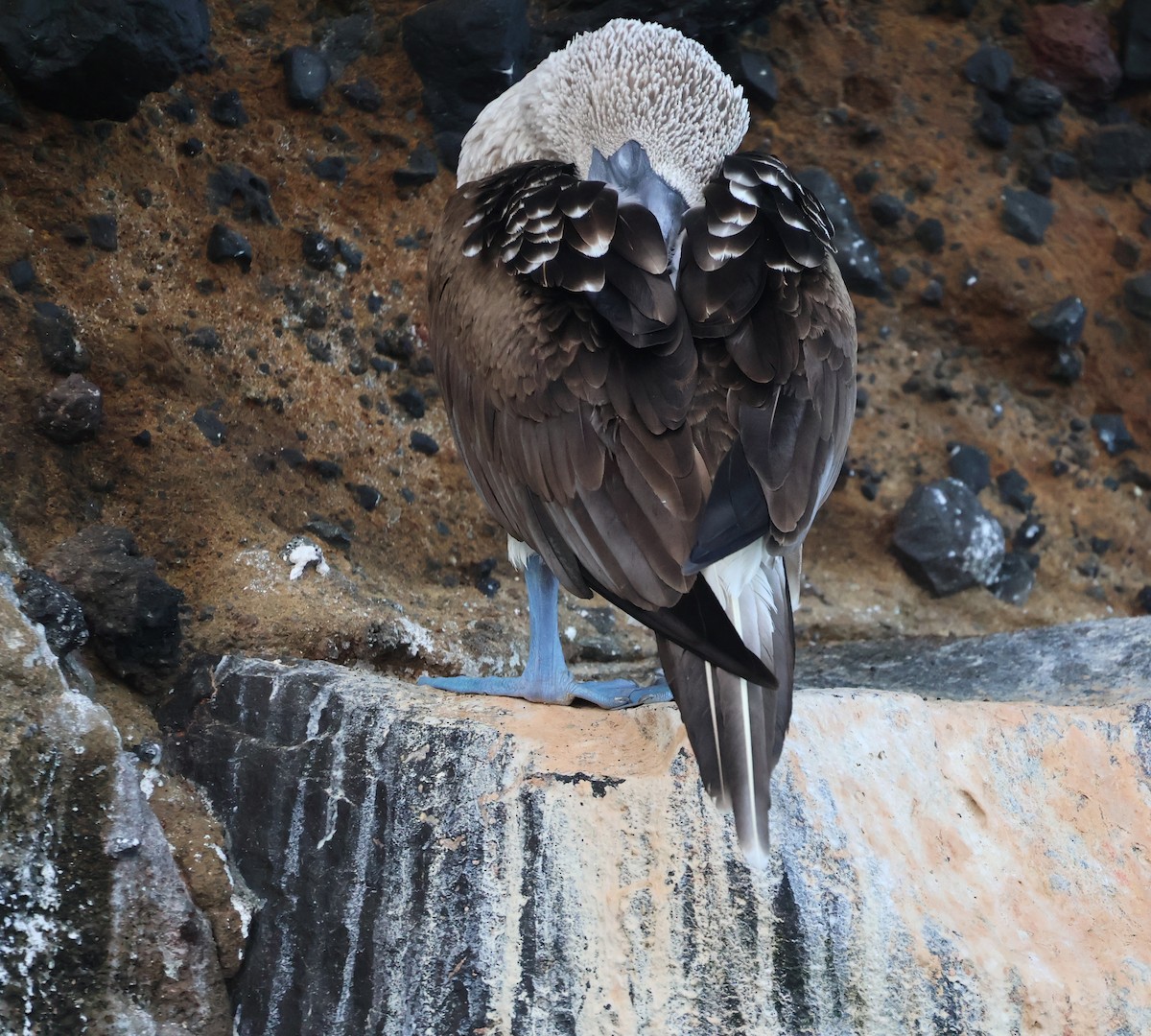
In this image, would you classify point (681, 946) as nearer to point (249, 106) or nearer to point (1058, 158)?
point (249, 106)

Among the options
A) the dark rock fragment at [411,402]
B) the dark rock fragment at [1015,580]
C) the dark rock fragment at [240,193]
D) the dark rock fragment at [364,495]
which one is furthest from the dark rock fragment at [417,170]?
the dark rock fragment at [1015,580]

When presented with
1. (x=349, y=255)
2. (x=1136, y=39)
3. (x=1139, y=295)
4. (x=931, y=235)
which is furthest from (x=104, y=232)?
(x=1136, y=39)

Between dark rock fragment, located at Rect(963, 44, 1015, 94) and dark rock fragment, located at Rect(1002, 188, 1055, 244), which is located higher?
dark rock fragment, located at Rect(963, 44, 1015, 94)

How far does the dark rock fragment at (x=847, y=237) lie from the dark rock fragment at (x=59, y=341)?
9.91ft

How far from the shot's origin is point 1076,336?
216 inches

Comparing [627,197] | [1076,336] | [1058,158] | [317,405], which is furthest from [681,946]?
[1058,158]

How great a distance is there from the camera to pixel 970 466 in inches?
209

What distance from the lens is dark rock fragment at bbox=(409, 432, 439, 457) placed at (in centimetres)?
451

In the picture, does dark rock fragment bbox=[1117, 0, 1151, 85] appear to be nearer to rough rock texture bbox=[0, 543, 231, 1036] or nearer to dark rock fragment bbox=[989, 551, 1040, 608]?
dark rock fragment bbox=[989, 551, 1040, 608]

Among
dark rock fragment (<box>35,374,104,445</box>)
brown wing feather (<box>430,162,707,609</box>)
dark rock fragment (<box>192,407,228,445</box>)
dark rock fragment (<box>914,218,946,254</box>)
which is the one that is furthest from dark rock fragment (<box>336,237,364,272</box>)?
dark rock fragment (<box>914,218,946,254</box>)

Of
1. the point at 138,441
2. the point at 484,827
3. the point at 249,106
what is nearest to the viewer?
the point at 484,827

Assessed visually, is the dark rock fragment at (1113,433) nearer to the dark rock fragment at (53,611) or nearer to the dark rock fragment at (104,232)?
the dark rock fragment at (104,232)

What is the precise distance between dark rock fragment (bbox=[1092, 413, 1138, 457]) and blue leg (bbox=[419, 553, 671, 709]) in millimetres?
3071

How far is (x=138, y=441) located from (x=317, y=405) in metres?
0.79
